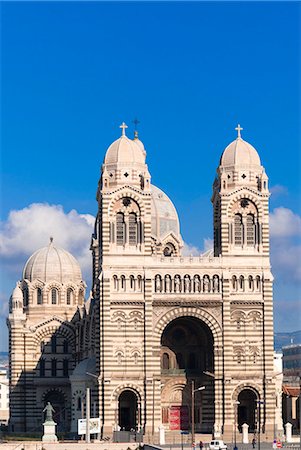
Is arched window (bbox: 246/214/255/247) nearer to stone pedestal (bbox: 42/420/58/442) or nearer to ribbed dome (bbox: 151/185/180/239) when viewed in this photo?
ribbed dome (bbox: 151/185/180/239)

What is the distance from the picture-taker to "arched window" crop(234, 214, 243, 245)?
9312 centimetres

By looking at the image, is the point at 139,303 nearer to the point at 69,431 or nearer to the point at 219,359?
the point at 219,359

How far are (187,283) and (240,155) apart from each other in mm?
10567

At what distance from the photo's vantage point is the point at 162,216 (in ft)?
354

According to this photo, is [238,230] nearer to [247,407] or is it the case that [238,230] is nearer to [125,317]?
[125,317]

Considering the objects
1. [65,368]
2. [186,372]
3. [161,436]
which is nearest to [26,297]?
[65,368]

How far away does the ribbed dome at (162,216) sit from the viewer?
4218 inches

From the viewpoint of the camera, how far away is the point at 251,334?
300 feet

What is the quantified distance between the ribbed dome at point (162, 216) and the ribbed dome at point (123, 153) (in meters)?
14.0

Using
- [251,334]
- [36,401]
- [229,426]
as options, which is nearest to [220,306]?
[251,334]

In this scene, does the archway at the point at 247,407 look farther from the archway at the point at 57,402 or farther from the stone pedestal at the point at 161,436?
the archway at the point at 57,402

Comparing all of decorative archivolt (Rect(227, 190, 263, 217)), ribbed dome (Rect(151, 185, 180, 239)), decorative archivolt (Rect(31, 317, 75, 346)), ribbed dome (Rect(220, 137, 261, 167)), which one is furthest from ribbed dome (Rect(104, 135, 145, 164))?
decorative archivolt (Rect(31, 317, 75, 346))

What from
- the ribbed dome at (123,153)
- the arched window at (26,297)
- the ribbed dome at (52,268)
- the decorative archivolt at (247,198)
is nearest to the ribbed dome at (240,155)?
the decorative archivolt at (247,198)

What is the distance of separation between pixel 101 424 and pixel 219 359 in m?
9.65
